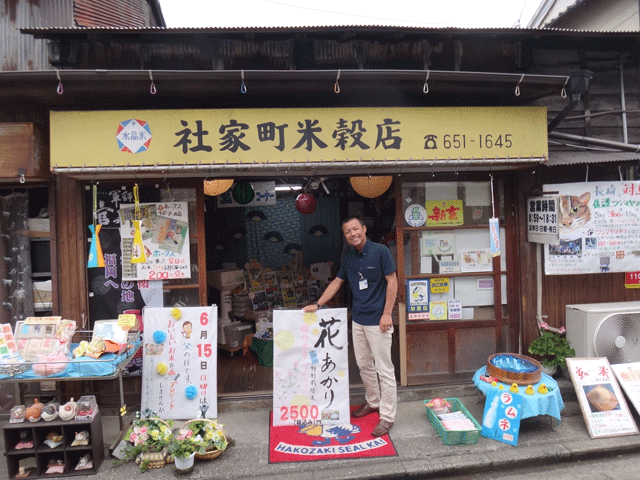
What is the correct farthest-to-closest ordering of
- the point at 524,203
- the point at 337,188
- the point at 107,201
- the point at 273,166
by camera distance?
the point at 337,188 → the point at 524,203 → the point at 107,201 → the point at 273,166

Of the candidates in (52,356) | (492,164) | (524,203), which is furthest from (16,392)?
(524,203)

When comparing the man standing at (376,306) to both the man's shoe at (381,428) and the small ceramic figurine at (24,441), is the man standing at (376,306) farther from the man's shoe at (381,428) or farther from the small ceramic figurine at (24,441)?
the small ceramic figurine at (24,441)

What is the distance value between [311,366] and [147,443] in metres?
2.09

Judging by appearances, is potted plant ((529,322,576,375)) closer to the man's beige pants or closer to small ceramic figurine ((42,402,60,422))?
the man's beige pants

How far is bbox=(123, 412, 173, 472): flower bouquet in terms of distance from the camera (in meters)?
4.84

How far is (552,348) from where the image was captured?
249 inches

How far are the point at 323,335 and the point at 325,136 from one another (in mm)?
2599

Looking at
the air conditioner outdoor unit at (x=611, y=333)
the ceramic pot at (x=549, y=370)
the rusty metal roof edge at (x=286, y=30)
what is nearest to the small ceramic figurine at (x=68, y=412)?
the rusty metal roof edge at (x=286, y=30)

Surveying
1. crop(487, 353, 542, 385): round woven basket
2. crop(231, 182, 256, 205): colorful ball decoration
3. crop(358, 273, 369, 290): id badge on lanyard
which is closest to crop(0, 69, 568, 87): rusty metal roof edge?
crop(358, 273, 369, 290): id badge on lanyard

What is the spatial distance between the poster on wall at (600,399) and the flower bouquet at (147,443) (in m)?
5.04

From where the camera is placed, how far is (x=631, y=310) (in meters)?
6.09

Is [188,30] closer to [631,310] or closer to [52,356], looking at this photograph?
[52,356]

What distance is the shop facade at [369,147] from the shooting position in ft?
18.1

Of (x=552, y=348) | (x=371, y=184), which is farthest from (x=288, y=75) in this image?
(x=552, y=348)
